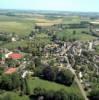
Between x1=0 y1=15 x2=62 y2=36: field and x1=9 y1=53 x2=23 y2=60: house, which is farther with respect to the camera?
x1=0 y1=15 x2=62 y2=36: field

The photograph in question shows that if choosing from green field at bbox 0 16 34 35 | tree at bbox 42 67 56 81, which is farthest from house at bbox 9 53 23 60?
green field at bbox 0 16 34 35

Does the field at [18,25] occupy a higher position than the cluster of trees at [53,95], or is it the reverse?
the cluster of trees at [53,95]

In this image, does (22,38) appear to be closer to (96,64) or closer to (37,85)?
(96,64)

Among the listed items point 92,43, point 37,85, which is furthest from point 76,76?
point 92,43

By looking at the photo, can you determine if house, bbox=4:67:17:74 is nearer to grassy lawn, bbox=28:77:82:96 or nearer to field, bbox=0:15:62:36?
grassy lawn, bbox=28:77:82:96

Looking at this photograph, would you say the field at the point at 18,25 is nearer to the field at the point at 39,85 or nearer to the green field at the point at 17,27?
the green field at the point at 17,27

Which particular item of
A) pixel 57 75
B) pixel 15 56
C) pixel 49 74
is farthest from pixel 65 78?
pixel 15 56

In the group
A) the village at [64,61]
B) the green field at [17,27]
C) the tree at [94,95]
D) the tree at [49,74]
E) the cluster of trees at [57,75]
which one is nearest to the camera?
the tree at [94,95]

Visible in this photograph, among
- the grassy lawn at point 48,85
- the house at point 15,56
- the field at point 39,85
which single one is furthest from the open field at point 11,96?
the house at point 15,56

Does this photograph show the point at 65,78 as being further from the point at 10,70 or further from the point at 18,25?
the point at 18,25
